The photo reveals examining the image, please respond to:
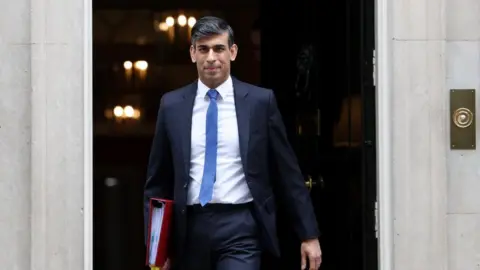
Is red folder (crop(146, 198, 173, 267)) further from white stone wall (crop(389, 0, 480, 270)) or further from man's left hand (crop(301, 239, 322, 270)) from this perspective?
white stone wall (crop(389, 0, 480, 270))

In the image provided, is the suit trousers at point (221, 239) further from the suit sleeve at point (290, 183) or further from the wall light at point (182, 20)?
the wall light at point (182, 20)

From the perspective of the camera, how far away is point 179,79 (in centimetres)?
948

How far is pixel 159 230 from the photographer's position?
4363mm

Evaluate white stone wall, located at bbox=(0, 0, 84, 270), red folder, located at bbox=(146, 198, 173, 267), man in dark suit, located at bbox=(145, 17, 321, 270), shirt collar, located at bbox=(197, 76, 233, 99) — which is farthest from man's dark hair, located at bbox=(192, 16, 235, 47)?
white stone wall, located at bbox=(0, 0, 84, 270)

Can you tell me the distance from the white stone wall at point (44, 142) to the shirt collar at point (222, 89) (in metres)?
0.86

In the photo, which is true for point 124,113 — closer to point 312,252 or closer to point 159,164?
point 159,164

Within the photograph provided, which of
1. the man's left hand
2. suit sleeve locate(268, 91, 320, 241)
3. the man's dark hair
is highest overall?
the man's dark hair

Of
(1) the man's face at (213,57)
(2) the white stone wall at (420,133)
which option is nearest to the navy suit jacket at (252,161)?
(1) the man's face at (213,57)

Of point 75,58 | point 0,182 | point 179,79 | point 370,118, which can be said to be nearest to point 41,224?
point 0,182

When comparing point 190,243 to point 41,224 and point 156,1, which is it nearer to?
point 41,224

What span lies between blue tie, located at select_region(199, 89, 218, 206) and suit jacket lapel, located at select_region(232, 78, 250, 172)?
10 cm

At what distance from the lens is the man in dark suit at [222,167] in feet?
14.2

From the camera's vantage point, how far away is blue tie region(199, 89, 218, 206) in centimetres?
432

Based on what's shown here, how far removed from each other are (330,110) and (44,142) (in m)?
2.02
